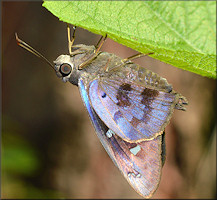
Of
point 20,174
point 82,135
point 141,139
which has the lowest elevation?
point 20,174

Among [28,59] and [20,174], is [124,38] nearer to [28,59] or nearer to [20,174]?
[20,174]

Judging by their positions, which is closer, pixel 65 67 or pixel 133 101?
pixel 133 101

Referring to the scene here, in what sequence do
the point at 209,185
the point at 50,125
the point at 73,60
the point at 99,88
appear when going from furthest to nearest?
the point at 50,125, the point at 209,185, the point at 73,60, the point at 99,88

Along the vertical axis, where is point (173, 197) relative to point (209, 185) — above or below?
below

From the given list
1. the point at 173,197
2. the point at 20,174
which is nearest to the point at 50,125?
the point at 20,174

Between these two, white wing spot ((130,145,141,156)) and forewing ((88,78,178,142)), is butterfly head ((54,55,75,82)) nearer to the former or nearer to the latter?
forewing ((88,78,178,142))

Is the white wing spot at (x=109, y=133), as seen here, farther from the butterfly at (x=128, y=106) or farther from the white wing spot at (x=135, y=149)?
the white wing spot at (x=135, y=149)

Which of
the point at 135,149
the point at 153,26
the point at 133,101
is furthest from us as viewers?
the point at 135,149

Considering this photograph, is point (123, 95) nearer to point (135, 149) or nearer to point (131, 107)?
point (131, 107)

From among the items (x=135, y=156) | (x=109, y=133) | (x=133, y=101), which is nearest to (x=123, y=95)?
(x=133, y=101)
